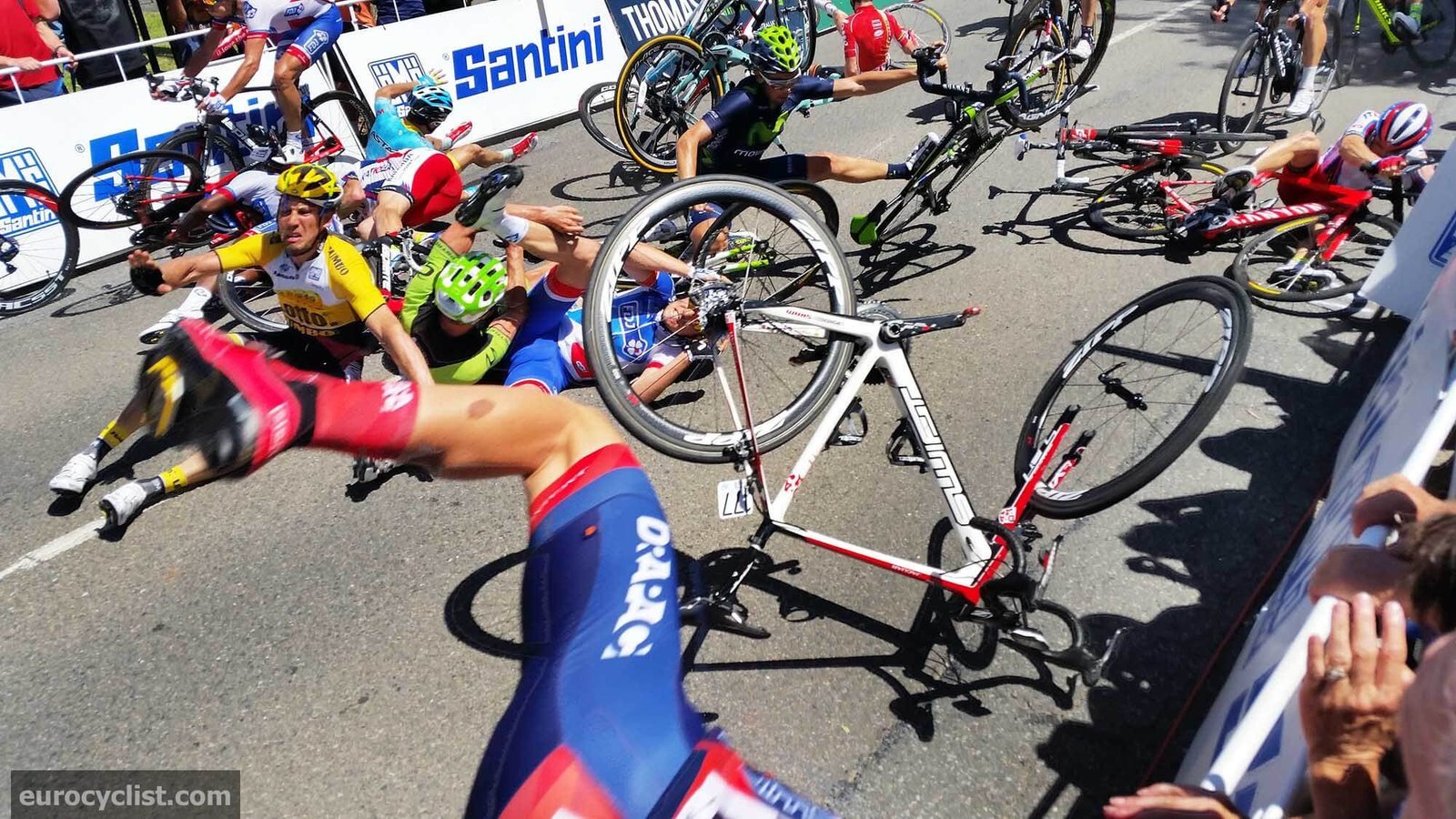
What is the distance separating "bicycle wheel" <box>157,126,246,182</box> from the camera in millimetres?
7848

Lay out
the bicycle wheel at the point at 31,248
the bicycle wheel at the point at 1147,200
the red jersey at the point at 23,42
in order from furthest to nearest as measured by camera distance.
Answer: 1. the red jersey at the point at 23,42
2. the bicycle wheel at the point at 31,248
3. the bicycle wheel at the point at 1147,200

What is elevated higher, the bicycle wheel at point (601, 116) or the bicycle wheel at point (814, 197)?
the bicycle wheel at point (814, 197)

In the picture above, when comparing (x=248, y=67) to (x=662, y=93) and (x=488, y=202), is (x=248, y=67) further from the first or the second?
(x=488, y=202)

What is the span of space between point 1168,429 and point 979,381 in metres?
1.02

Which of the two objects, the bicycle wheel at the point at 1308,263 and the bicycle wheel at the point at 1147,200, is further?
the bicycle wheel at the point at 1147,200

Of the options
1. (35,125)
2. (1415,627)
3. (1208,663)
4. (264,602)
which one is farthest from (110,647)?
(35,125)

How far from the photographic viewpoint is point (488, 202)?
476 cm

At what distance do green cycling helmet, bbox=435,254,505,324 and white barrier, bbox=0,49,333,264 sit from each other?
497 centimetres

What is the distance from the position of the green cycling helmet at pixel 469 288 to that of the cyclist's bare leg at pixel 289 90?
4.91 m

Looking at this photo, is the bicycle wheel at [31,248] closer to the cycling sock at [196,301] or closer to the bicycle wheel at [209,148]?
the bicycle wheel at [209,148]

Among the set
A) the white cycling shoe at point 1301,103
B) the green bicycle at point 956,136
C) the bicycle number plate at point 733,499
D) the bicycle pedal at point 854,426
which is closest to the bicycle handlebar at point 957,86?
the green bicycle at point 956,136

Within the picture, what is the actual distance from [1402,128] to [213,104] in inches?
368

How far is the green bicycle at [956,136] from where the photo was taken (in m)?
5.52

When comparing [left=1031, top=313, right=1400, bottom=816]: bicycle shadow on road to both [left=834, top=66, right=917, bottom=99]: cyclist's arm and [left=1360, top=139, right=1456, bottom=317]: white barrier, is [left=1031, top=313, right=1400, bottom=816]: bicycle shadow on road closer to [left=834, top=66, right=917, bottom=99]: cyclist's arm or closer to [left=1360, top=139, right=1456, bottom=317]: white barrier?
[left=1360, top=139, right=1456, bottom=317]: white barrier
